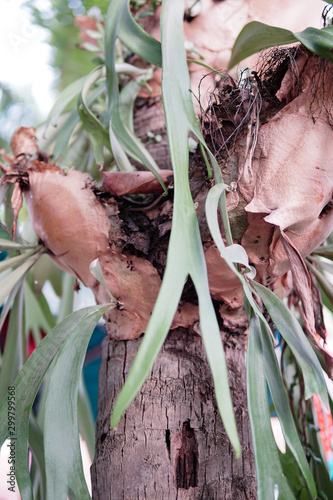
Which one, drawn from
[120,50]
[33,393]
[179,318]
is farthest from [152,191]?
[120,50]

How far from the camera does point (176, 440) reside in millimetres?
572

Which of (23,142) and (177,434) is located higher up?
(23,142)

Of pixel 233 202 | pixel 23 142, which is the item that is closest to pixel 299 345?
pixel 233 202

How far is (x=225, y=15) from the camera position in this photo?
0.90m

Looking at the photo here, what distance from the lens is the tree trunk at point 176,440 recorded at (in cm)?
55

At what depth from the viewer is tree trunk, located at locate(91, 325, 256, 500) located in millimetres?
551

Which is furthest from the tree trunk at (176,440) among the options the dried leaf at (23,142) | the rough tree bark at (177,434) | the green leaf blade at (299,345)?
the dried leaf at (23,142)

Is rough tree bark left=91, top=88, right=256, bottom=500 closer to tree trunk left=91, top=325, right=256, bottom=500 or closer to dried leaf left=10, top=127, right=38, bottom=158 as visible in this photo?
tree trunk left=91, top=325, right=256, bottom=500

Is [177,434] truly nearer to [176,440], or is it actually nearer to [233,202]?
[176,440]

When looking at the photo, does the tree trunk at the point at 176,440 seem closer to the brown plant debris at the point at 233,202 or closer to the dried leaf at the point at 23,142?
the brown plant debris at the point at 233,202

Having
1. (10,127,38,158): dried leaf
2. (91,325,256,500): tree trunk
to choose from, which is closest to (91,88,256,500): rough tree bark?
(91,325,256,500): tree trunk

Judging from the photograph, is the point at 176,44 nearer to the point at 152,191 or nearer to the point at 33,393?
the point at 152,191

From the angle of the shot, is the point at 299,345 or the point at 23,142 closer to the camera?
the point at 299,345

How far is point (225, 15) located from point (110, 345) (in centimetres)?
70
